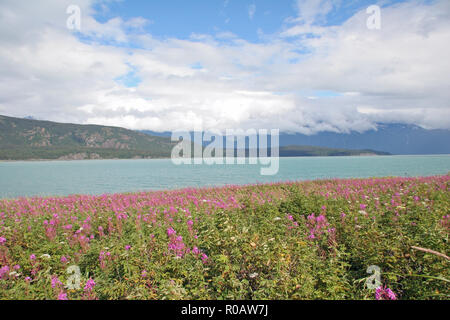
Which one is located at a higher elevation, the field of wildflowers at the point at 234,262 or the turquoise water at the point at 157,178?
the field of wildflowers at the point at 234,262

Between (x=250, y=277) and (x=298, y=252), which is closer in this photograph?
(x=250, y=277)

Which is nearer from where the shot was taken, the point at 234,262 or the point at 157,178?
the point at 234,262

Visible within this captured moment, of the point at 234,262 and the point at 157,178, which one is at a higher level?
the point at 234,262

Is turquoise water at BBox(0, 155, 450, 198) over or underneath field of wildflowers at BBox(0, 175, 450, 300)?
underneath

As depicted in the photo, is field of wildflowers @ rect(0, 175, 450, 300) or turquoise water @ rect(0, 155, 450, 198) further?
turquoise water @ rect(0, 155, 450, 198)

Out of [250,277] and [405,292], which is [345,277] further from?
[250,277]

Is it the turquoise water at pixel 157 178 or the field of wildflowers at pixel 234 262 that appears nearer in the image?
the field of wildflowers at pixel 234 262
